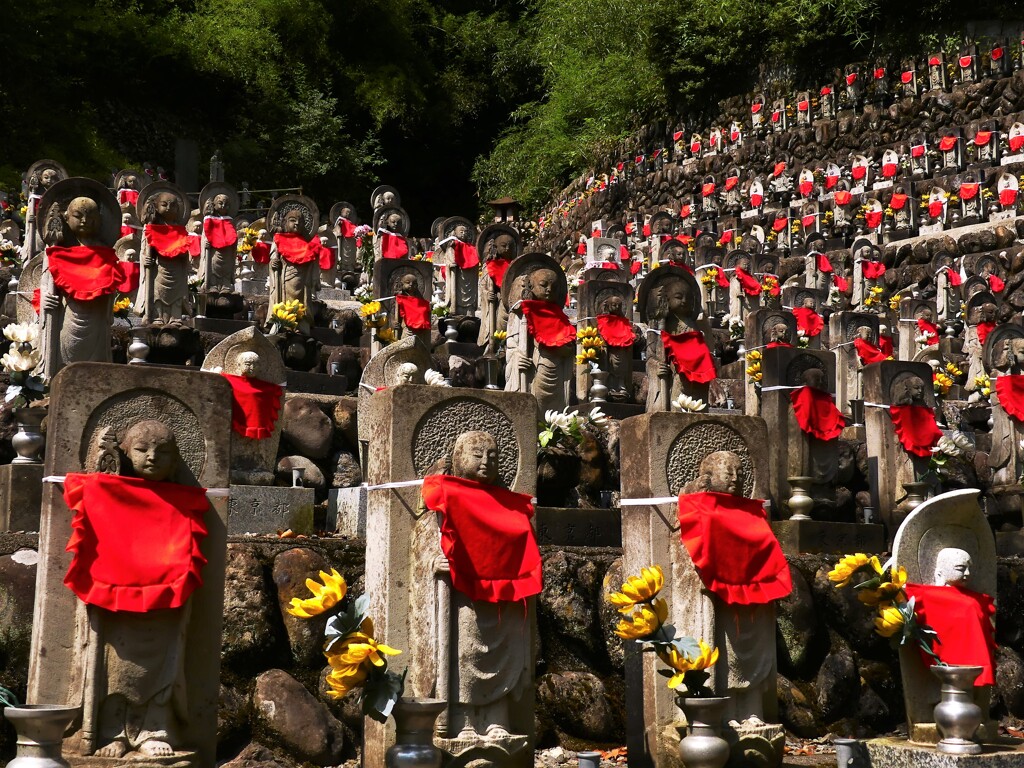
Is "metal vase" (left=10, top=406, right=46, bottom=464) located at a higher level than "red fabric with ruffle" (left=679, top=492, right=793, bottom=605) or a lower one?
higher

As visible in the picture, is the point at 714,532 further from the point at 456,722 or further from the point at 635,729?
the point at 456,722

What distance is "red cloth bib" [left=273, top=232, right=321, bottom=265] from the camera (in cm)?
1580

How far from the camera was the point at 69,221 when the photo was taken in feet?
36.1

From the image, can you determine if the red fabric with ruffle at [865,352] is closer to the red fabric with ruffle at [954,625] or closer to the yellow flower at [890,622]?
the red fabric with ruffle at [954,625]

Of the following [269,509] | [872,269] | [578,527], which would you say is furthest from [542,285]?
[872,269]

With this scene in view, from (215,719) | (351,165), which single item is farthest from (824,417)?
(351,165)

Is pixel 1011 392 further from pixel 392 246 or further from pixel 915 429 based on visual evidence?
pixel 392 246

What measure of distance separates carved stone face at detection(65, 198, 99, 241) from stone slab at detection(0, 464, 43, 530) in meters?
3.29

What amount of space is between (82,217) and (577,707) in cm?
618

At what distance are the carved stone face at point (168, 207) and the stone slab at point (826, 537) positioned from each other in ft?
24.2

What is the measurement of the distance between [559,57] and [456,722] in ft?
107

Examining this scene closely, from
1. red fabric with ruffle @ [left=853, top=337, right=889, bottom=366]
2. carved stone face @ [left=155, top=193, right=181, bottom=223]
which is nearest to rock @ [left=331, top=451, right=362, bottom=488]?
carved stone face @ [left=155, top=193, right=181, bottom=223]

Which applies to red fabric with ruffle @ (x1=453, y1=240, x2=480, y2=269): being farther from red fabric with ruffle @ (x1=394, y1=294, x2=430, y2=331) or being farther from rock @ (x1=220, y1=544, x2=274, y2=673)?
rock @ (x1=220, y1=544, x2=274, y2=673)

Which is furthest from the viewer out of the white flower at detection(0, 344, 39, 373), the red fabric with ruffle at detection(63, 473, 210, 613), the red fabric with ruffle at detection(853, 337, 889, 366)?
the red fabric with ruffle at detection(853, 337, 889, 366)
